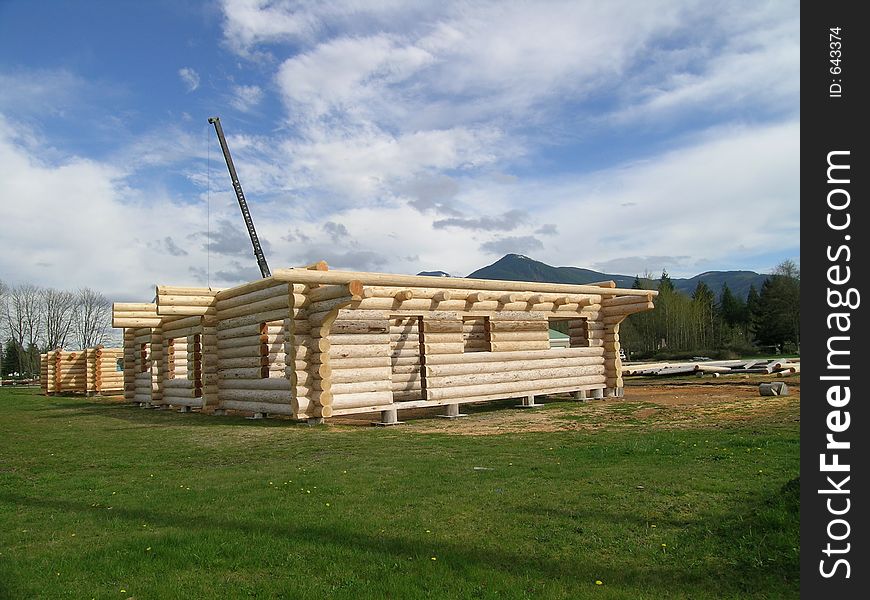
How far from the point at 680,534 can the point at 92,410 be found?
21.3 meters

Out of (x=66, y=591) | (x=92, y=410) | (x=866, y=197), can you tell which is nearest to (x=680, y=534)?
(x=866, y=197)

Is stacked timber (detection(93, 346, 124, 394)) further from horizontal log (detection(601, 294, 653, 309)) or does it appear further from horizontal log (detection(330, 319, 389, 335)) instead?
horizontal log (detection(601, 294, 653, 309))

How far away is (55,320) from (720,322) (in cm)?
6726

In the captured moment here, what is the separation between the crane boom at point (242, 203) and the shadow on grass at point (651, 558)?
34.7 metres

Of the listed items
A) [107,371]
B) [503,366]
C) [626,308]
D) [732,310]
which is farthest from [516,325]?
[732,310]

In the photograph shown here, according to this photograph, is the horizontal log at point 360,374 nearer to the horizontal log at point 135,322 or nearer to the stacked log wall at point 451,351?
the stacked log wall at point 451,351

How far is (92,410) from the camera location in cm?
2189

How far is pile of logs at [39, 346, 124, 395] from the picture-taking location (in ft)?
111

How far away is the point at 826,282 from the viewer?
134 inches

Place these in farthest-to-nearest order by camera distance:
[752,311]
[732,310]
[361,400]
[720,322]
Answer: [732,310]
[720,322]
[752,311]
[361,400]

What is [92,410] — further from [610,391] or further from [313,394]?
[610,391]

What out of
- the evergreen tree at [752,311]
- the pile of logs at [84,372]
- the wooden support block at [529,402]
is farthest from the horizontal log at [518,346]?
the evergreen tree at [752,311]

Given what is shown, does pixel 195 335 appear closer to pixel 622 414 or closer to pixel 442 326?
pixel 442 326

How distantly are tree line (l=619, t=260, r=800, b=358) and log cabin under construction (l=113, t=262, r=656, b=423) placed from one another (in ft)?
129
